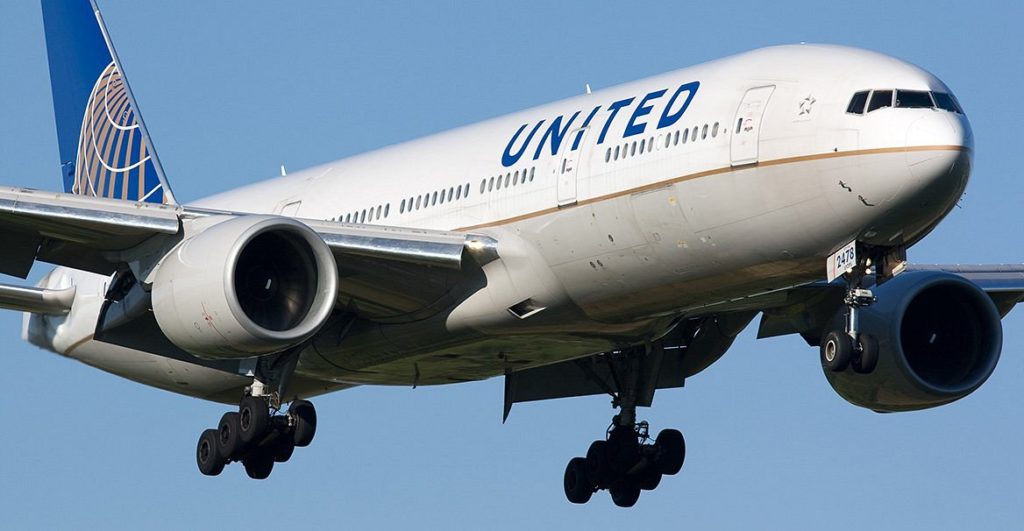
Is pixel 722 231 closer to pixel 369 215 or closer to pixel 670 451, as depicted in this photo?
pixel 369 215

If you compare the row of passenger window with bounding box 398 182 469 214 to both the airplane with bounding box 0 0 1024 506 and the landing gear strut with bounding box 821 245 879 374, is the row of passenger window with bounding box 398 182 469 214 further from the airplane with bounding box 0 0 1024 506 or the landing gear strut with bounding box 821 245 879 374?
the landing gear strut with bounding box 821 245 879 374

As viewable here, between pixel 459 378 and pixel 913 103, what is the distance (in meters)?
10.0

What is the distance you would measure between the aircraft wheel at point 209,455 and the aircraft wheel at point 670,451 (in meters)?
7.38

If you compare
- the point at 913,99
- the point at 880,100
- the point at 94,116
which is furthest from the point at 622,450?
the point at 94,116

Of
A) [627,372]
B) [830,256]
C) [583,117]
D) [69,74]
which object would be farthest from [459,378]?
[69,74]

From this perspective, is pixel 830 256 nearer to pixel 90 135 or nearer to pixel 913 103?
pixel 913 103

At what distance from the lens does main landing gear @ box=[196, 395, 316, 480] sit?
102 ft

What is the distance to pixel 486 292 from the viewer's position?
29344 mm

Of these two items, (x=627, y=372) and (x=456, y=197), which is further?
(x=627, y=372)

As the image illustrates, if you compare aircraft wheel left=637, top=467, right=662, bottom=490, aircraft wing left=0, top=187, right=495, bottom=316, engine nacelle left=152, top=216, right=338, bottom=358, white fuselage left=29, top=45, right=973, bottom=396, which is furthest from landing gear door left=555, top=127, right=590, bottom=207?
aircraft wheel left=637, top=467, right=662, bottom=490

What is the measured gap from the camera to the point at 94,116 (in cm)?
3938

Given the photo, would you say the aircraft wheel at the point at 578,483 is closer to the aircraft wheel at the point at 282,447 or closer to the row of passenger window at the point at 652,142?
the aircraft wheel at the point at 282,447

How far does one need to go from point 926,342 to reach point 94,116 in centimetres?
1648

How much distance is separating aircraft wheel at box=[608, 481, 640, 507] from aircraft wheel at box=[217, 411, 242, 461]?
667 centimetres
